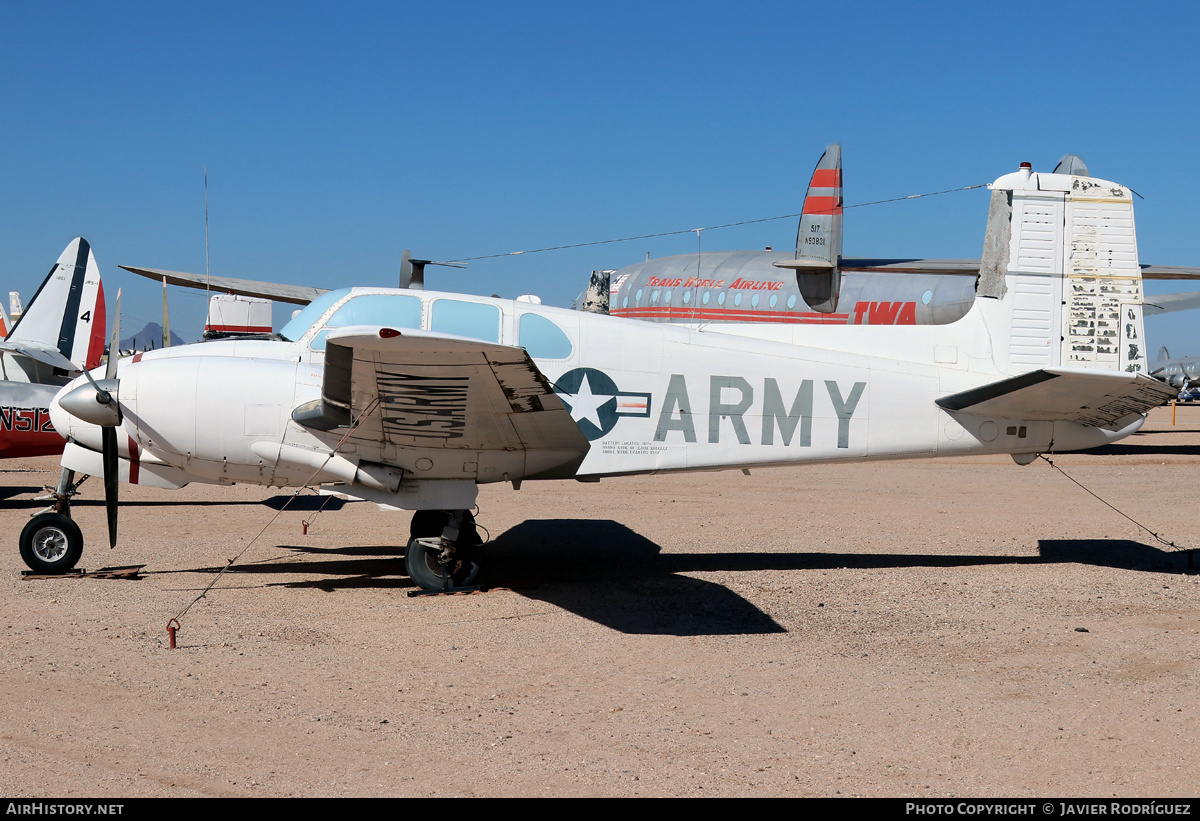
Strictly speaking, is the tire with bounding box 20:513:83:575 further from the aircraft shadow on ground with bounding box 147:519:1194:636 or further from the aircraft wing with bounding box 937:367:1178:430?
the aircraft wing with bounding box 937:367:1178:430

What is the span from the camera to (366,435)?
823cm

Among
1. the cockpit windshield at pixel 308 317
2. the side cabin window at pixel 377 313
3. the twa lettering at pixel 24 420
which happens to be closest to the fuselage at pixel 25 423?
A: the twa lettering at pixel 24 420

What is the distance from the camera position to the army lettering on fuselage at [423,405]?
7500 mm

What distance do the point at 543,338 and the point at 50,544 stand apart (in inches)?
194

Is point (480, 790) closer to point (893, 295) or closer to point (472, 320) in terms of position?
point (472, 320)

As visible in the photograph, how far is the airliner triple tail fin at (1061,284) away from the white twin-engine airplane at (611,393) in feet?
0.07

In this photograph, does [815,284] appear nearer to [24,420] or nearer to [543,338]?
[543,338]

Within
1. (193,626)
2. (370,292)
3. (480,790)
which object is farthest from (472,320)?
(480,790)

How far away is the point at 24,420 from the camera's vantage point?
1235 centimetres

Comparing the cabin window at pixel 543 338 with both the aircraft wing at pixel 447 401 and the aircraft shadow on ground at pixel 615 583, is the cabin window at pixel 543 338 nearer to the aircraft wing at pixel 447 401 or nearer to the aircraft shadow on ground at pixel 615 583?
the aircraft wing at pixel 447 401

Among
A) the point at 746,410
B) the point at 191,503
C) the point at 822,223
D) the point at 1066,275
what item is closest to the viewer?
the point at 746,410

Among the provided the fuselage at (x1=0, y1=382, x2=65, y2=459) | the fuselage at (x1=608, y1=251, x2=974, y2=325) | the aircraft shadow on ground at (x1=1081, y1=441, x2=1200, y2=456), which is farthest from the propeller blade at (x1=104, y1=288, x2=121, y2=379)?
the aircraft shadow on ground at (x1=1081, y1=441, x2=1200, y2=456)

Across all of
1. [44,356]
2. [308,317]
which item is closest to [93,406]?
[308,317]

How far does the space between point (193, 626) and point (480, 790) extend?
375 centimetres
